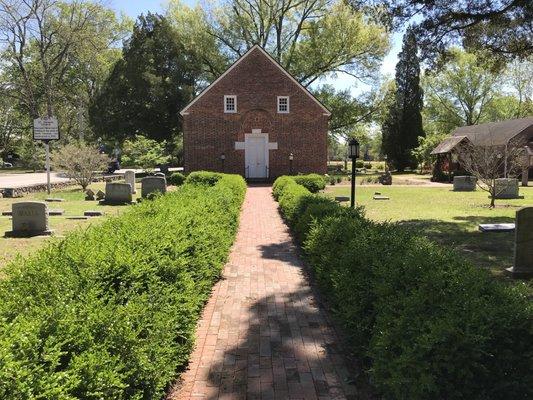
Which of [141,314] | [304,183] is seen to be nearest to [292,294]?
[141,314]

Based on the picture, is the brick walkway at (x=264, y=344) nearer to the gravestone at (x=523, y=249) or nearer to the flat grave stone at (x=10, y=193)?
the gravestone at (x=523, y=249)

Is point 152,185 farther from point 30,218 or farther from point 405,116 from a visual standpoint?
point 405,116

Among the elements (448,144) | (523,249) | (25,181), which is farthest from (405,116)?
(523,249)

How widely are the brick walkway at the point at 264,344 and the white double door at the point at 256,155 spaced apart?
23.2 meters

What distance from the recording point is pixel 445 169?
43688 millimetres

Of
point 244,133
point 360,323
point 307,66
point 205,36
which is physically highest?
point 205,36

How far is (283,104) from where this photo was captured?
104 feet

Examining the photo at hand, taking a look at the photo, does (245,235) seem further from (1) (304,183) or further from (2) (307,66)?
(2) (307,66)

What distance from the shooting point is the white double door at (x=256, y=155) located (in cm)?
3155

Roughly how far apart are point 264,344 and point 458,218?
12.1 meters

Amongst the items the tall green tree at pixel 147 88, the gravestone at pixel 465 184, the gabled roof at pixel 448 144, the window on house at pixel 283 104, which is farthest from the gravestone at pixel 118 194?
the gabled roof at pixel 448 144

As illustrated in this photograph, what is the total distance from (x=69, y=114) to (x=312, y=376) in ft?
231

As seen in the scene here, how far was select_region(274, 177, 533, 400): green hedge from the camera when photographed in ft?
9.44

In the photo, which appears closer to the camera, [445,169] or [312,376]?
[312,376]
